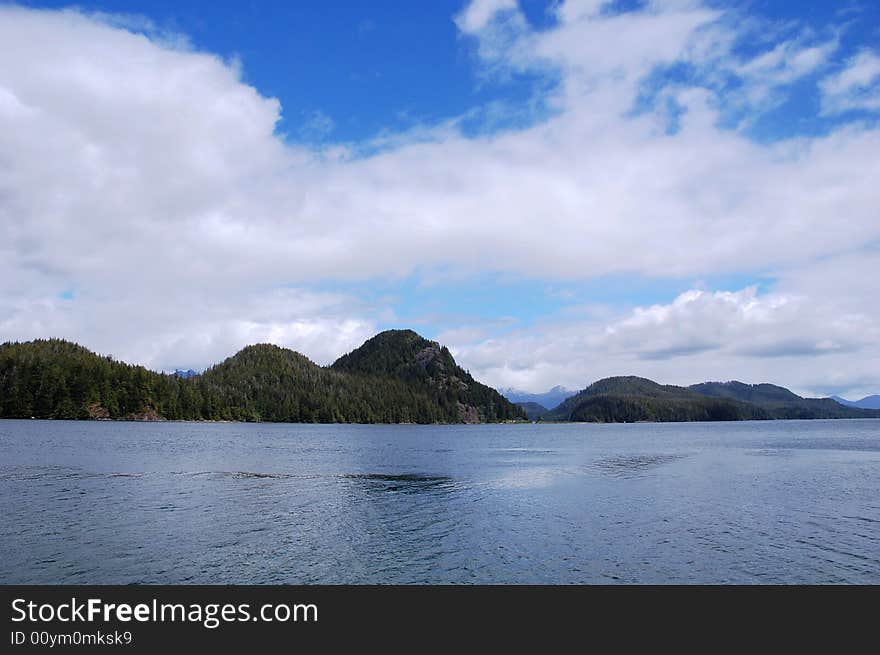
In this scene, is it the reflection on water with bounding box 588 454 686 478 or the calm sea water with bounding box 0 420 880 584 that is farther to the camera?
the reflection on water with bounding box 588 454 686 478

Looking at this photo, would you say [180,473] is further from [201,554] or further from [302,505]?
[201,554]

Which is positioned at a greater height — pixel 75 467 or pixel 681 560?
pixel 75 467

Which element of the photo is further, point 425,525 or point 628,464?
point 628,464

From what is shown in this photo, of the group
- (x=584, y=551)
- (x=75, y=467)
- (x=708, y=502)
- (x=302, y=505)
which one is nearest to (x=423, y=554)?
(x=584, y=551)

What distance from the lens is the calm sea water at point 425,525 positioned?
34.3 m

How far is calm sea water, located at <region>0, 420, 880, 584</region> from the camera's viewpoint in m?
34.3

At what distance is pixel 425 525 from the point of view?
47.8 metres

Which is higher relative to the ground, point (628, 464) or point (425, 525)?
point (628, 464)

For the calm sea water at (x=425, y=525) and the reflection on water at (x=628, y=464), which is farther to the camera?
the reflection on water at (x=628, y=464)
